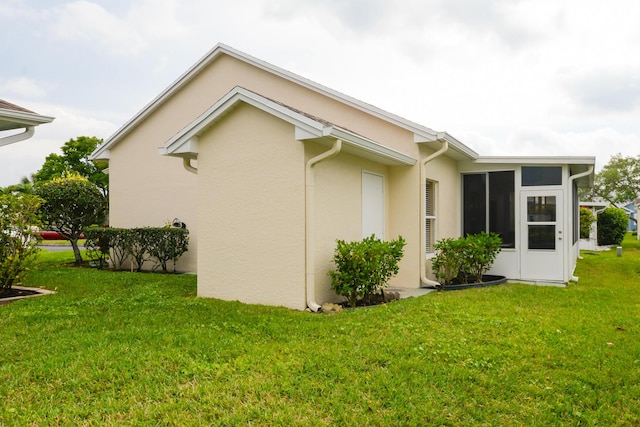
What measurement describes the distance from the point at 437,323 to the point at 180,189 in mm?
8842

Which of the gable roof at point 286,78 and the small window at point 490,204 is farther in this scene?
the small window at point 490,204

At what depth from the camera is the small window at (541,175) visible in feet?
35.0

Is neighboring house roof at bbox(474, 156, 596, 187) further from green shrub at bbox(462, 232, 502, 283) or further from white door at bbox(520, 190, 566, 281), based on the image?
green shrub at bbox(462, 232, 502, 283)

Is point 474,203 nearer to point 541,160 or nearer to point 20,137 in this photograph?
point 541,160

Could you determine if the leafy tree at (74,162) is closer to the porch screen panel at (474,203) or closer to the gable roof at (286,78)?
the gable roof at (286,78)

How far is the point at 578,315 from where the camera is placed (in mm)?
6781

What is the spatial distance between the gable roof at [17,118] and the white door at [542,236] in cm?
1084

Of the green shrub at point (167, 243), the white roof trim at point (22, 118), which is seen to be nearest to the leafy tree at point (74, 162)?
the green shrub at point (167, 243)

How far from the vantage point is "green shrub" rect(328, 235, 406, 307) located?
7.17 meters

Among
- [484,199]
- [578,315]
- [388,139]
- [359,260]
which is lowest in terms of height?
[578,315]

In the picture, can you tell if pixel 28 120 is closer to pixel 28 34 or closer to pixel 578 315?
pixel 28 34

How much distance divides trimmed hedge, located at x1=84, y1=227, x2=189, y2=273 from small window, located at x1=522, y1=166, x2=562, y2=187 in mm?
8964

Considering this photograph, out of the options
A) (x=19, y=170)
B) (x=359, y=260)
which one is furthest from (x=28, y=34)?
(x=19, y=170)

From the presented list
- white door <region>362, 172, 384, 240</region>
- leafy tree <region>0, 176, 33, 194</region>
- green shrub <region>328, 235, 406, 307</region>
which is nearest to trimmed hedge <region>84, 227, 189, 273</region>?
leafy tree <region>0, 176, 33, 194</region>
